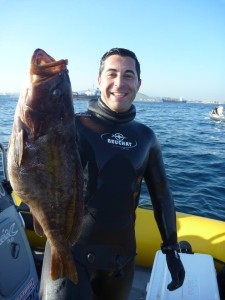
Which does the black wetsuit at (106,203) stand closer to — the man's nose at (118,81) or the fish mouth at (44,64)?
the man's nose at (118,81)

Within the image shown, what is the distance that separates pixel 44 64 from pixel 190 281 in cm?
304

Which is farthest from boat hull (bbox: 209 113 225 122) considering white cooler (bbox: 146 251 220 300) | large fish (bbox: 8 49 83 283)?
large fish (bbox: 8 49 83 283)

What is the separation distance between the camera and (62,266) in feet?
8.30

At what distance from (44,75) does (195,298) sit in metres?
2.88

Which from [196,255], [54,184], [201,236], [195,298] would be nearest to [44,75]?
[54,184]

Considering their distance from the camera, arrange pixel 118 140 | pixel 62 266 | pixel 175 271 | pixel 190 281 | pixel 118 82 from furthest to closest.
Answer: pixel 190 281 < pixel 175 271 < pixel 118 140 < pixel 118 82 < pixel 62 266

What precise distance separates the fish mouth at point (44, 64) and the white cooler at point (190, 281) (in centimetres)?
274

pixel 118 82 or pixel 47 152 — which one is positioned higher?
pixel 118 82

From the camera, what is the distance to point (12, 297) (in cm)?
288

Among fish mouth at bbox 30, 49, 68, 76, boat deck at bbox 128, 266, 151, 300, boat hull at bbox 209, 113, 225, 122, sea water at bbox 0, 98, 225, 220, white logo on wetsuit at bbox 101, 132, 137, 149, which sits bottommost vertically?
boat hull at bbox 209, 113, 225, 122

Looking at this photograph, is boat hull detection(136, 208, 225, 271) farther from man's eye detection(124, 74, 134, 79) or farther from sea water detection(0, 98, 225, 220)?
sea water detection(0, 98, 225, 220)

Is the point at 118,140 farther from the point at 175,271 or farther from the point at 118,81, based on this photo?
the point at 175,271

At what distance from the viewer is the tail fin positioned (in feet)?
8.21

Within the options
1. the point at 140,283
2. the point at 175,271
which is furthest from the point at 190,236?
the point at 175,271
